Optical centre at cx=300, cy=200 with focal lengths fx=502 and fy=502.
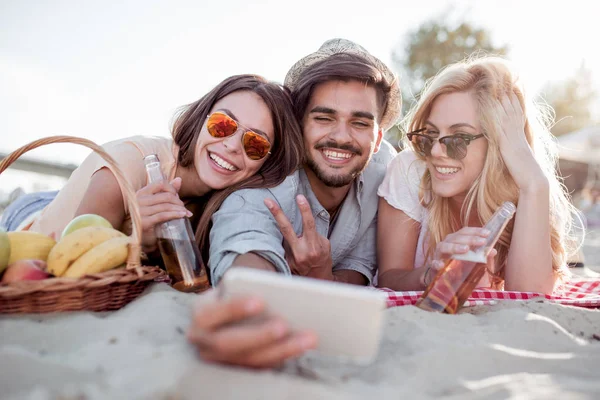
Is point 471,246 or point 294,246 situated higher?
point 471,246

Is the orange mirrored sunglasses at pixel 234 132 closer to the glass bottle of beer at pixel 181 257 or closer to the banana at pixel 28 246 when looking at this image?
the glass bottle of beer at pixel 181 257

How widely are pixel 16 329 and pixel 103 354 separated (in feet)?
1.44

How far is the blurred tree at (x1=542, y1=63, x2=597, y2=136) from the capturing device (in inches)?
1097

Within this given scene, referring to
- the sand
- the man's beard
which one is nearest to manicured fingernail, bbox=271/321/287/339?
the sand

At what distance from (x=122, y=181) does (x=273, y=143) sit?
4.23 feet

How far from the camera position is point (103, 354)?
1.39 meters

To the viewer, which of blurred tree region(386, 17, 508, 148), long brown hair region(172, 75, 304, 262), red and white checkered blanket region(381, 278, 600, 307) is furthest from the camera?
blurred tree region(386, 17, 508, 148)

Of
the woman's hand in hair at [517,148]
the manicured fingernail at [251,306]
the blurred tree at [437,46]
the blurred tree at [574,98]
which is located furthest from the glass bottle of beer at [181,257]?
the blurred tree at [574,98]

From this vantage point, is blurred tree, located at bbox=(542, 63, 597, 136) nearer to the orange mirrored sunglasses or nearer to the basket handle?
the orange mirrored sunglasses

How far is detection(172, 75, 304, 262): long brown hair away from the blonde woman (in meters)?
0.74

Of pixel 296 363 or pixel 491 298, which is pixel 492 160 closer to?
pixel 491 298

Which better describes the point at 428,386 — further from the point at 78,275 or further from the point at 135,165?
the point at 135,165

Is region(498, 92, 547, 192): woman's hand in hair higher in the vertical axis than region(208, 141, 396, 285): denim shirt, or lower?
higher

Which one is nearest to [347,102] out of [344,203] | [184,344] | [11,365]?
[344,203]
